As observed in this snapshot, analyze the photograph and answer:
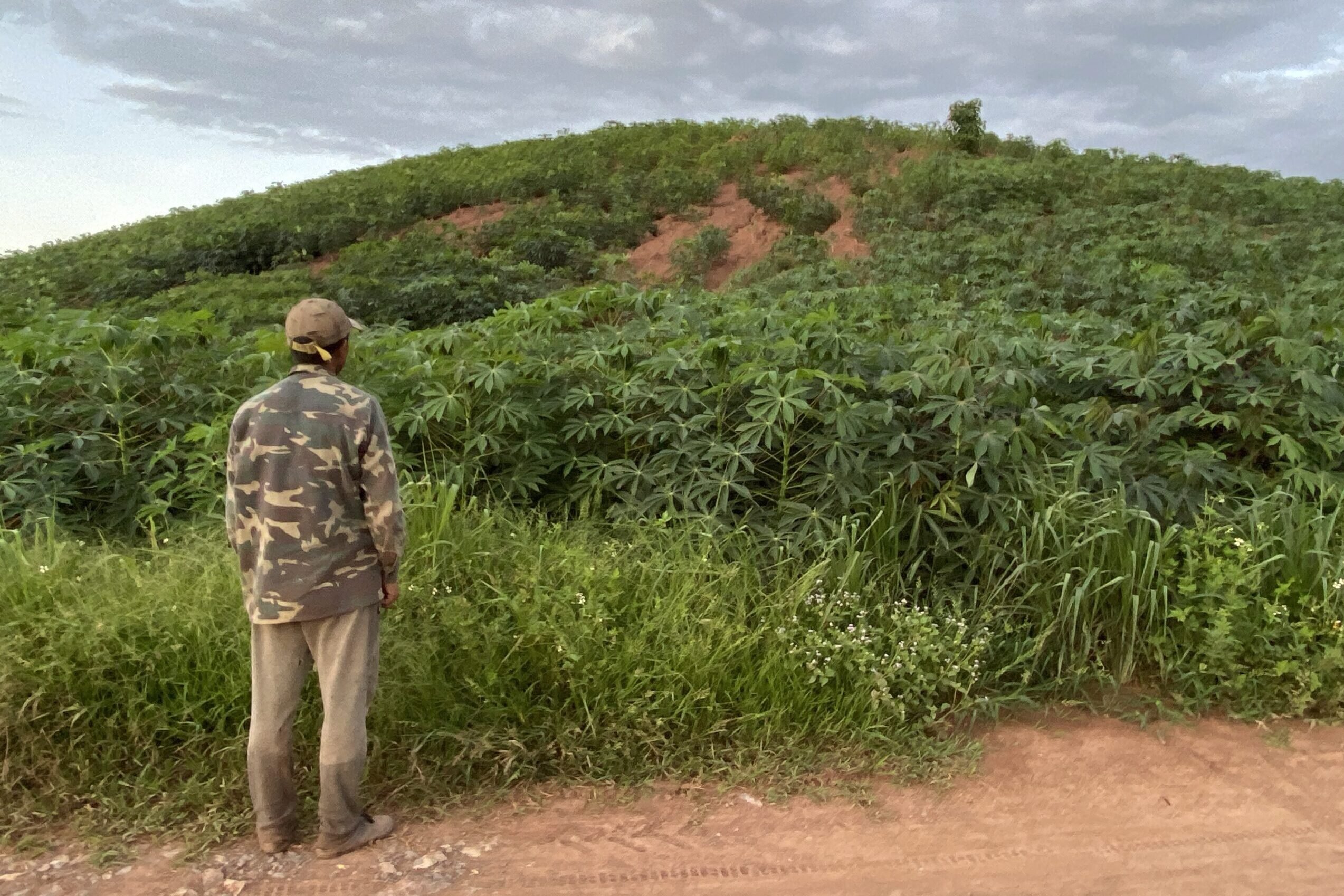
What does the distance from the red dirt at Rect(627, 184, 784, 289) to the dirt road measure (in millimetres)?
10745

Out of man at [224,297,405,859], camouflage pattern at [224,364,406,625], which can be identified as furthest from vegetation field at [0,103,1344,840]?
camouflage pattern at [224,364,406,625]

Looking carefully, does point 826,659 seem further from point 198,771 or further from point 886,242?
point 886,242

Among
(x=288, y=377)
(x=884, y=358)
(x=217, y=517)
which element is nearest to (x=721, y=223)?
(x=884, y=358)

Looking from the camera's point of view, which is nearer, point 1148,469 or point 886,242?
point 1148,469

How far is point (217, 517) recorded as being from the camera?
3.94m

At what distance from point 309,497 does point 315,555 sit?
16 centimetres

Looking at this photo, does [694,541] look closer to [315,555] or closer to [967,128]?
[315,555]

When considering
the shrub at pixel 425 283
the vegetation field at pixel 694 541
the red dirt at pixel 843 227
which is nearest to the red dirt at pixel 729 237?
the red dirt at pixel 843 227

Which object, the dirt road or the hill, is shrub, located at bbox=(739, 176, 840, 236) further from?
the dirt road

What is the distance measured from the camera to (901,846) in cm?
277

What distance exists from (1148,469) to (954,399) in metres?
1.24

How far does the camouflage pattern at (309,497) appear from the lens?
97.5 inches

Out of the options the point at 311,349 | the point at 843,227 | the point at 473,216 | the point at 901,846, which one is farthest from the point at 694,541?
the point at 473,216

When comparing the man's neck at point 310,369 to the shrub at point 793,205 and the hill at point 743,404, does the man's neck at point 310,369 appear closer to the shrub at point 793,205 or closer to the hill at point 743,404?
the hill at point 743,404
